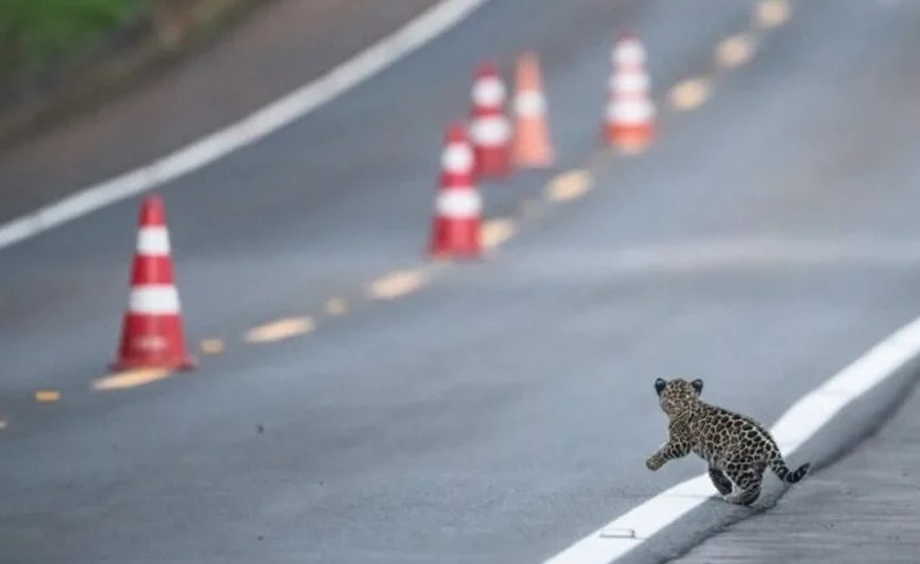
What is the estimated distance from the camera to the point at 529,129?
1043 inches

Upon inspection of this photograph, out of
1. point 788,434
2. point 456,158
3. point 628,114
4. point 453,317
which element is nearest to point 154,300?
point 453,317

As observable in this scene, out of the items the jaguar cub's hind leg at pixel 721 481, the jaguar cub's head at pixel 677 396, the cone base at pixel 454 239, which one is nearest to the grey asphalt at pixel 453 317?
the jaguar cub's hind leg at pixel 721 481

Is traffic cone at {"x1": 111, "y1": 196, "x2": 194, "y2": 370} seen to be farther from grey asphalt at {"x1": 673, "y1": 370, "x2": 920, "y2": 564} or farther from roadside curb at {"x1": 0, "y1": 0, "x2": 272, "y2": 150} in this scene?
roadside curb at {"x1": 0, "y1": 0, "x2": 272, "y2": 150}

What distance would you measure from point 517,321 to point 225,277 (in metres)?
3.10

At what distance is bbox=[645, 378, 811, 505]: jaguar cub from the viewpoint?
973 centimetres

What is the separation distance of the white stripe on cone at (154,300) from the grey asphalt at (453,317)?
1.05 feet

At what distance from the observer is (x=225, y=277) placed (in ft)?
63.7

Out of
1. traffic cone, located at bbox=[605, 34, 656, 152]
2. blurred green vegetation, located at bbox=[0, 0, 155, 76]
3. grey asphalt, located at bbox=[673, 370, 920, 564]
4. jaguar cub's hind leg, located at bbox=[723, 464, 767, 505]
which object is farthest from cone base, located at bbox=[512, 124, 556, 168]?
jaguar cub's hind leg, located at bbox=[723, 464, 767, 505]

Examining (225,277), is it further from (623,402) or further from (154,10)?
(154,10)

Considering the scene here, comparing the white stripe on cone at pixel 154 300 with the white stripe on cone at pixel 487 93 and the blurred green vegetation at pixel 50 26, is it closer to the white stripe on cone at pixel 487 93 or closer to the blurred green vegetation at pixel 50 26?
the blurred green vegetation at pixel 50 26

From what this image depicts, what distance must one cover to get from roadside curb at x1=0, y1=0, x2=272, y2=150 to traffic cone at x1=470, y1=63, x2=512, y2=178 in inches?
116

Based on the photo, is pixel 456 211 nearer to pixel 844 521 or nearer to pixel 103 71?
pixel 103 71

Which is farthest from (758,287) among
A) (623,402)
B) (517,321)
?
(623,402)

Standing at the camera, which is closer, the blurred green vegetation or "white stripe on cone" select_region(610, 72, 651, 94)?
the blurred green vegetation
